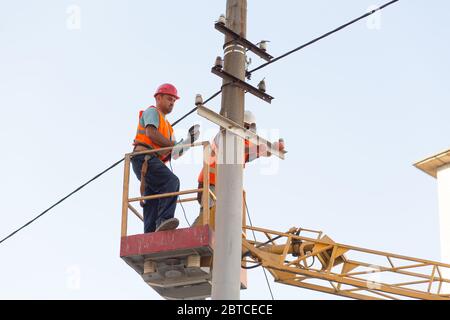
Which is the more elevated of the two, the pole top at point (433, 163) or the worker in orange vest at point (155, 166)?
the pole top at point (433, 163)

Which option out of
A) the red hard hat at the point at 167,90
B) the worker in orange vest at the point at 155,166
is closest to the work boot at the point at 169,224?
the worker in orange vest at the point at 155,166

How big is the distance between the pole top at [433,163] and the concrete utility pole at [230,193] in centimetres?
1726

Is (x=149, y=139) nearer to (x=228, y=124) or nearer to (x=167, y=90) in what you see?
(x=167, y=90)

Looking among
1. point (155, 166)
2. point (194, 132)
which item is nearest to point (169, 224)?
point (155, 166)

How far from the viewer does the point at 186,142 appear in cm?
1264

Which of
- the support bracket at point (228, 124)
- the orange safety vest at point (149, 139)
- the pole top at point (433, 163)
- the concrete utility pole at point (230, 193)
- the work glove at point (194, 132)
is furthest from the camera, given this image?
the pole top at point (433, 163)

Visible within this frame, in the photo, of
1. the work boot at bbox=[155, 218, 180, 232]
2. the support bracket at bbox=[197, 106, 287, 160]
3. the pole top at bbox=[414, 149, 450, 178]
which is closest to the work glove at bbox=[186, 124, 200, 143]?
the work boot at bbox=[155, 218, 180, 232]

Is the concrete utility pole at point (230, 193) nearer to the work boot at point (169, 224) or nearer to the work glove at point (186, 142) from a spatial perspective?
the work glove at point (186, 142)

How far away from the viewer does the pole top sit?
1075 inches

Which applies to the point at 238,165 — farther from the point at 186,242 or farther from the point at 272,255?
the point at 272,255

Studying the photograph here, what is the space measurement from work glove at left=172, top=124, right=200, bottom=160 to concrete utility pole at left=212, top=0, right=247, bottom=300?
5.31ft

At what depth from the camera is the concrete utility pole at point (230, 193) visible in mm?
9766

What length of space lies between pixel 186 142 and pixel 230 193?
2598 mm

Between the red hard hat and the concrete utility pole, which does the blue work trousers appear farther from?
the concrete utility pole
